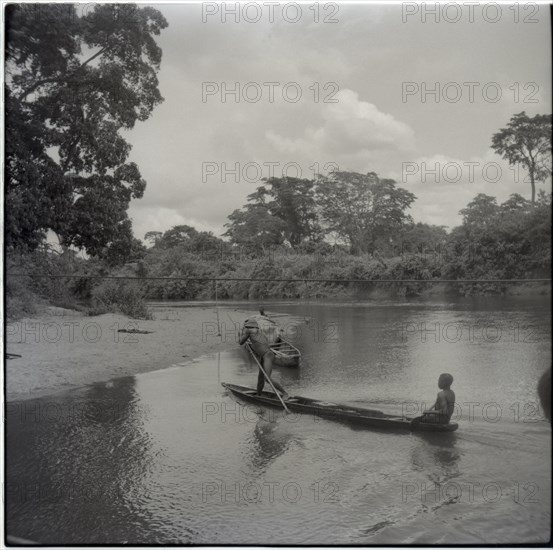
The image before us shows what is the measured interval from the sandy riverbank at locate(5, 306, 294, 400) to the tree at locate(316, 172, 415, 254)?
Result: 12291 millimetres

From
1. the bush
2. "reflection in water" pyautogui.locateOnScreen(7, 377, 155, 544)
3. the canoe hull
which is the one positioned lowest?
"reflection in water" pyautogui.locateOnScreen(7, 377, 155, 544)

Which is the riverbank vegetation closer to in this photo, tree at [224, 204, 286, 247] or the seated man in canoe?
tree at [224, 204, 286, 247]

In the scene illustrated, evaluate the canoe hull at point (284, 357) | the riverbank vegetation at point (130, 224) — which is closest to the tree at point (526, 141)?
the riverbank vegetation at point (130, 224)

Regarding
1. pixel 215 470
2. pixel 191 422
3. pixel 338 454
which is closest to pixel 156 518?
pixel 215 470

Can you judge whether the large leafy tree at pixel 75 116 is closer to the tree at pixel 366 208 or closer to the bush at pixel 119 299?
the bush at pixel 119 299

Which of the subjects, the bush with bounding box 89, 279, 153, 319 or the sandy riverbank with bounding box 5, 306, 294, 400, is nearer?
the sandy riverbank with bounding box 5, 306, 294, 400

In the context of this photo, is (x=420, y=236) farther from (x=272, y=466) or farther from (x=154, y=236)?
(x=272, y=466)

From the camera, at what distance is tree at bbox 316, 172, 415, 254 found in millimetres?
26859

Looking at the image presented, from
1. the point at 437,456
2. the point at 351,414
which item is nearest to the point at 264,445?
the point at 351,414

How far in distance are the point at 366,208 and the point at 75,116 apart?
22.1 meters

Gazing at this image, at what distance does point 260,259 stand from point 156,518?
18703mm

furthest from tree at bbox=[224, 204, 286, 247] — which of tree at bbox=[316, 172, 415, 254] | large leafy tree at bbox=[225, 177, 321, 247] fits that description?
tree at bbox=[316, 172, 415, 254]

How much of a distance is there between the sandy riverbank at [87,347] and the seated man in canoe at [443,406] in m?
5.62

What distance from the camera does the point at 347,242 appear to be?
2683 cm
